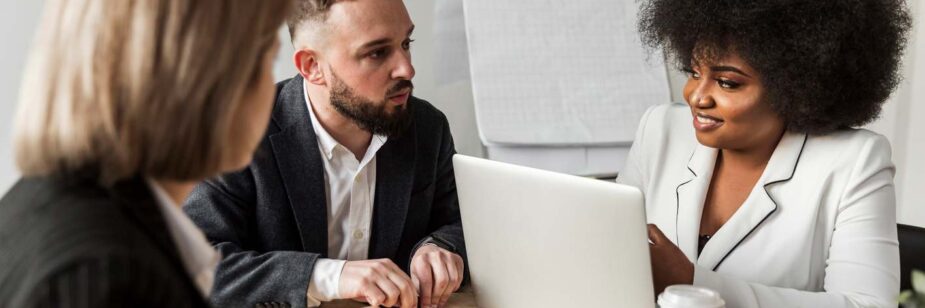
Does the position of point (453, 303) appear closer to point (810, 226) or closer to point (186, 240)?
point (810, 226)

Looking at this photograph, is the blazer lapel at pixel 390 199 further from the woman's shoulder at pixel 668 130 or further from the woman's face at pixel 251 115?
the woman's face at pixel 251 115

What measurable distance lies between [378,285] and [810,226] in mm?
693

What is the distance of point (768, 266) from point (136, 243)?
1150mm

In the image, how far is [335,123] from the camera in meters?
1.64

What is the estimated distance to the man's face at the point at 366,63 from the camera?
63.4 inches

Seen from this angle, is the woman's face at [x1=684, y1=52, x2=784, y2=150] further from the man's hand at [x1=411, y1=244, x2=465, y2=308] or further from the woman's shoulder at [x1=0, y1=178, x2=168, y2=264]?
the woman's shoulder at [x1=0, y1=178, x2=168, y2=264]

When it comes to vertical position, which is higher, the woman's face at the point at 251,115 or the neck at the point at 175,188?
the woman's face at the point at 251,115

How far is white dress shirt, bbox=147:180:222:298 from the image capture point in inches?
27.5

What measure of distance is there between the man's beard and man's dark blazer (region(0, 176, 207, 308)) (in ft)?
3.06

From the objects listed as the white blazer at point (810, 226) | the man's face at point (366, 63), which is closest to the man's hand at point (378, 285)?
the man's face at point (366, 63)

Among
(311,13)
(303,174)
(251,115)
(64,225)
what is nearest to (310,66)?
(311,13)

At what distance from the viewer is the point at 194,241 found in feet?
2.39

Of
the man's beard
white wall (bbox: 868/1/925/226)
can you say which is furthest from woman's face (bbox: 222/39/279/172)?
white wall (bbox: 868/1/925/226)

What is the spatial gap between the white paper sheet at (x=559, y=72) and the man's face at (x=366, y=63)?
2.42ft
